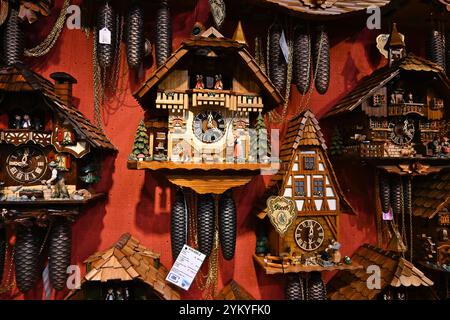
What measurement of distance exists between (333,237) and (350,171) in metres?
0.64

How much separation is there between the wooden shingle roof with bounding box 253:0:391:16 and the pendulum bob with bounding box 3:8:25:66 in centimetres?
146

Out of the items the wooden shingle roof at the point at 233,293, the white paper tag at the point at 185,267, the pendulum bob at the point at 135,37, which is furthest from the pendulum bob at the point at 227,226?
the pendulum bob at the point at 135,37

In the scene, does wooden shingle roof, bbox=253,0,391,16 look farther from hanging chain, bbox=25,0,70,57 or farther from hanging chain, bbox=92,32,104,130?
hanging chain, bbox=25,0,70,57

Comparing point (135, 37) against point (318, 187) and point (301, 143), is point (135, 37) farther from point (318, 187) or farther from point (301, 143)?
point (318, 187)

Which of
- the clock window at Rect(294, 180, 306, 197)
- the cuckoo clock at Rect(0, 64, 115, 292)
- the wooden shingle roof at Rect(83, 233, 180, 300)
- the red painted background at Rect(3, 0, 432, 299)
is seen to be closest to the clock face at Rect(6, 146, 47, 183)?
the cuckoo clock at Rect(0, 64, 115, 292)

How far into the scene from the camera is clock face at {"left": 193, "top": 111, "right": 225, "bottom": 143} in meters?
1.89

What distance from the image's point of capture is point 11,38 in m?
1.92

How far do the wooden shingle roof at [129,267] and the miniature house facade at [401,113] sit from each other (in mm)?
1428

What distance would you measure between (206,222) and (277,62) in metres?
1.14

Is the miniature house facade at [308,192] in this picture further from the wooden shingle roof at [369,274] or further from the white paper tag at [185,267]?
the white paper tag at [185,267]

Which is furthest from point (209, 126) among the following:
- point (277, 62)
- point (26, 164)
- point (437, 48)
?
point (437, 48)

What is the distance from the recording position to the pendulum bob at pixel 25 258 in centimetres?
187

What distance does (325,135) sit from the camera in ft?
8.02
